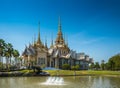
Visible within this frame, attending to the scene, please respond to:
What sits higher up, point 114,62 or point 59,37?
point 59,37

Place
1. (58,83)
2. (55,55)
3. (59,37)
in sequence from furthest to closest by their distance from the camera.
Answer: (59,37) < (55,55) < (58,83)

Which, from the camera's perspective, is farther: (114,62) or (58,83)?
(114,62)

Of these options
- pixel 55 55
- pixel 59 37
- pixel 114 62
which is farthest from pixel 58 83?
pixel 59 37

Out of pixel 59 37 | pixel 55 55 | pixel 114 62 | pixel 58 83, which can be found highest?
pixel 59 37

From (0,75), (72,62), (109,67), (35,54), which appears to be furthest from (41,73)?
(109,67)

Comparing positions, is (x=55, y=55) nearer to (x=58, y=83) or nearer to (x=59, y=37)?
(x=59, y=37)

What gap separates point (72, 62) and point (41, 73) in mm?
33474

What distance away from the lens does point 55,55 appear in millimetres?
92375

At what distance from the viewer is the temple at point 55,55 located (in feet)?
287

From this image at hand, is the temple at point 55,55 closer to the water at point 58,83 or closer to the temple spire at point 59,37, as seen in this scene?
the temple spire at point 59,37

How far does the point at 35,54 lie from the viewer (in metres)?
88.0

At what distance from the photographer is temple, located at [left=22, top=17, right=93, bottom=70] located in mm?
87625

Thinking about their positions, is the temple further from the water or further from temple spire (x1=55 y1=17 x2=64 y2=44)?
the water

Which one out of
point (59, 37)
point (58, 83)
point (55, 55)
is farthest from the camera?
point (59, 37)
